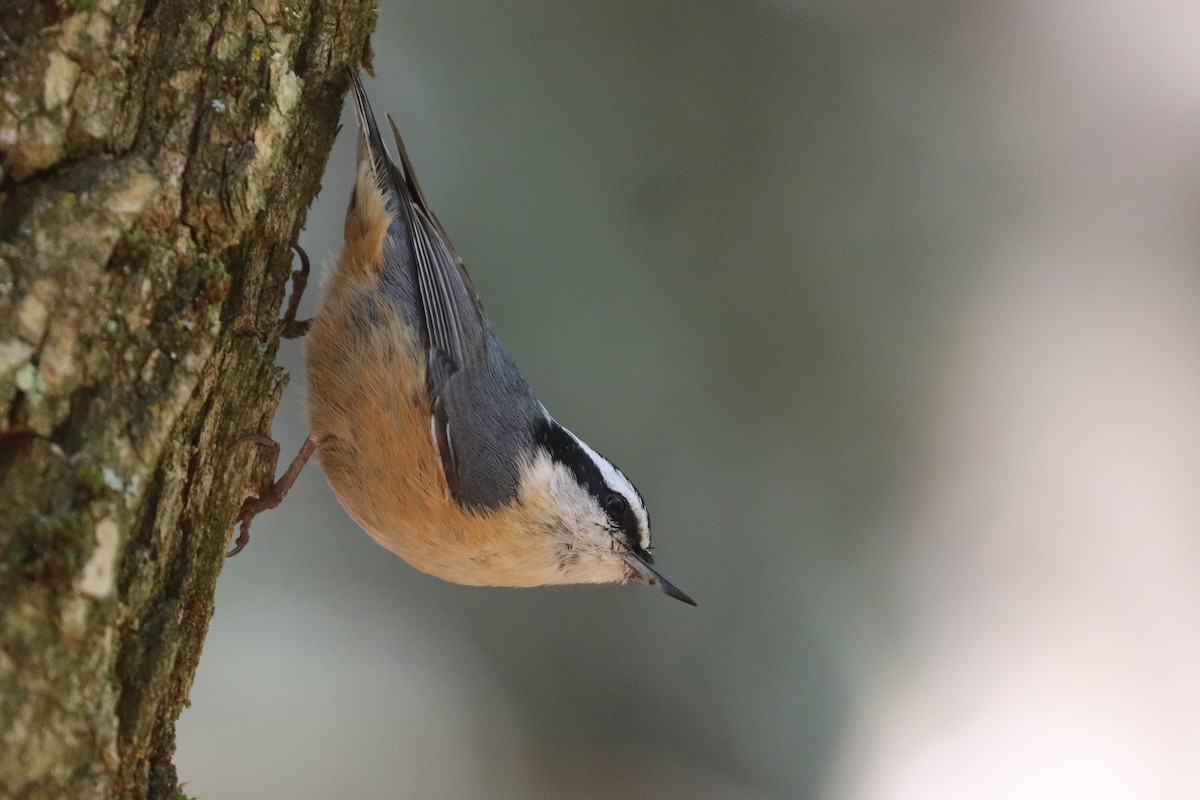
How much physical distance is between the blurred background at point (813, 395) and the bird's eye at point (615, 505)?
1003 mm

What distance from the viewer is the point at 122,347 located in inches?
51.8

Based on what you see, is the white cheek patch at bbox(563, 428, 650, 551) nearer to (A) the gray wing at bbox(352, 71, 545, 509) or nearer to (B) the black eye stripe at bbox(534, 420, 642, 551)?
(B) the black eye stripe at bbox(534, 420, 642, 551)

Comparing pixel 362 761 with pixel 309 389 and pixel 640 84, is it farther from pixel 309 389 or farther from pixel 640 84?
pixel 640 84

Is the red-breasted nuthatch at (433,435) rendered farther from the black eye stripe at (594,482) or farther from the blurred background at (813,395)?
the blurred background at (813,395)

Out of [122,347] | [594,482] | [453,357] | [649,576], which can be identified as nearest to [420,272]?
[453,357]

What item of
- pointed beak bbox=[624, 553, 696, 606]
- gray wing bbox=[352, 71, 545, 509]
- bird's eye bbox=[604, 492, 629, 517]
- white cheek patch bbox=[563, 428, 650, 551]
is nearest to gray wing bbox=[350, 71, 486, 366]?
gray wing bbox=[352, 71, 545, 509]

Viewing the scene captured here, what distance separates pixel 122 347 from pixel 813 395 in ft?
9.04

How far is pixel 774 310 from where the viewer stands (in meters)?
3.56

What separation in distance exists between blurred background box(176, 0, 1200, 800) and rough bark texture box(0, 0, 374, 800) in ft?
6.30

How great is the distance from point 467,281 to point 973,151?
207 centimetres

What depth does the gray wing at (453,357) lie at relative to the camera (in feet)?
7.72

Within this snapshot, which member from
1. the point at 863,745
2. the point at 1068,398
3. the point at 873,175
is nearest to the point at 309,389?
the point at 873,175

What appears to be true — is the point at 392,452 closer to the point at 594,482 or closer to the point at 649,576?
the point at 594,482

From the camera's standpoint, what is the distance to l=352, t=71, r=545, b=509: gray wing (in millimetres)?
2352
